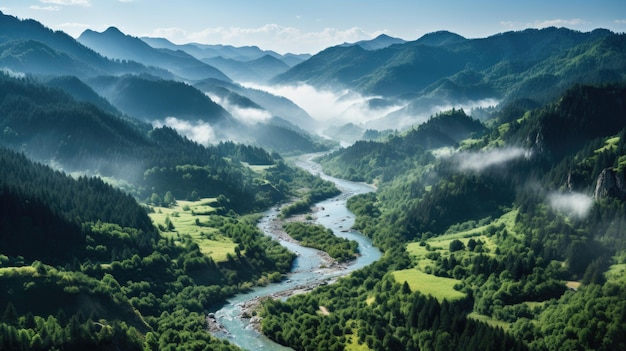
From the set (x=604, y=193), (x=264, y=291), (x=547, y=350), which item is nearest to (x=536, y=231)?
(x=604, y=193)

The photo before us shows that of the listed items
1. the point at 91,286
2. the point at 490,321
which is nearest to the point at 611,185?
the point at 490,321

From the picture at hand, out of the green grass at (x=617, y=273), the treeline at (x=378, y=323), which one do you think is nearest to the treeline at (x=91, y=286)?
the treeline at (x=378, y=323)

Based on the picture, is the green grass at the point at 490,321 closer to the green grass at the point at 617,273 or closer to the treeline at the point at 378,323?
the treeline at the point at 378,323

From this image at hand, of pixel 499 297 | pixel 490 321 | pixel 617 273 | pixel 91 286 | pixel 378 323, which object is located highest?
pixel 617 273

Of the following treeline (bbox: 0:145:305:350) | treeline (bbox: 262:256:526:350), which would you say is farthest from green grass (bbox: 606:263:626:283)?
treeline (bbox: 0:145:305:350)

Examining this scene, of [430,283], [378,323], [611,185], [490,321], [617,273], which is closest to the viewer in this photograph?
[378,323]

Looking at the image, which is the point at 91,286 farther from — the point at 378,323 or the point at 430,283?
the point at 430,283

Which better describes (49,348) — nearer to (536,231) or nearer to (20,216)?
(20,216)
